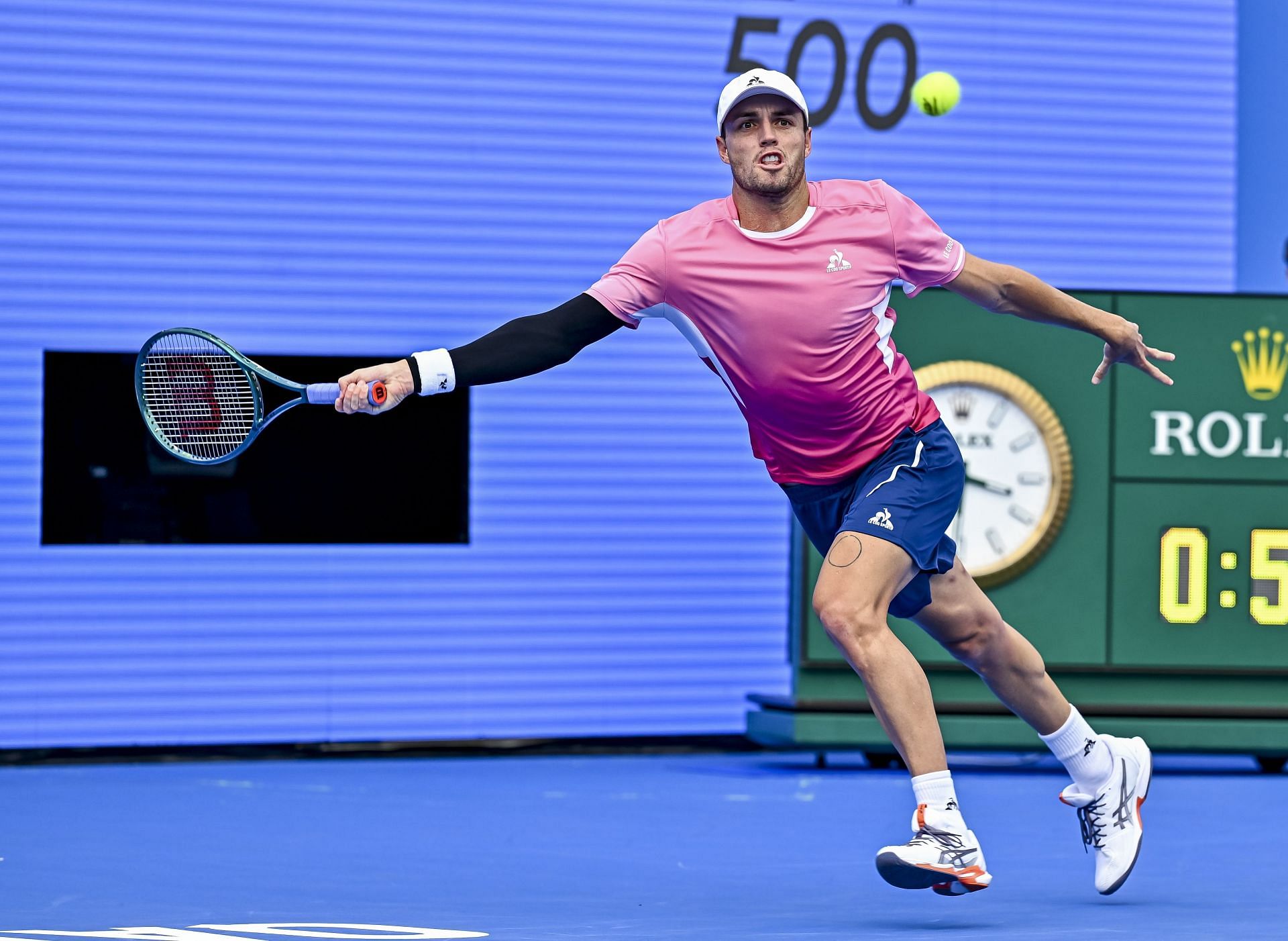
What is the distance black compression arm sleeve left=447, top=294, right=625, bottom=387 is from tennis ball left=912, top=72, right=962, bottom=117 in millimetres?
4884

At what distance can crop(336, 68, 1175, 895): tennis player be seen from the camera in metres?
4.30

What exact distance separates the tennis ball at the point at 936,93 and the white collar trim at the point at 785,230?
182 inches

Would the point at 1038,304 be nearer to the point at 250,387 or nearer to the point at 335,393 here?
the point at 335,393

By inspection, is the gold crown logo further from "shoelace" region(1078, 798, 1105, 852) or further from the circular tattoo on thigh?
the circular tattoo on thigh

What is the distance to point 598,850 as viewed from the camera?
19.0 feet

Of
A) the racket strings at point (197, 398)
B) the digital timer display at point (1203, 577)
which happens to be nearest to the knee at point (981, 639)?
the racket strings at point (197, 398)

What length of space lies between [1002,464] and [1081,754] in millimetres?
3185

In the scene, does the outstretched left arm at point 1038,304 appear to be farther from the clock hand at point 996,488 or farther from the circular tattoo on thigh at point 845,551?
the clock hand at point 996,488

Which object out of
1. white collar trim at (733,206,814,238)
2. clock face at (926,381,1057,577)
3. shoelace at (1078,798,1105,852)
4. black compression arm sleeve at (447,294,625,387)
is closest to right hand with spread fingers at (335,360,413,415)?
black compression arm sleeve at (447,294,625,387)

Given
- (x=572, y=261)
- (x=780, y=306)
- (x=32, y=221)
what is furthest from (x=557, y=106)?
(x=780, y=306)

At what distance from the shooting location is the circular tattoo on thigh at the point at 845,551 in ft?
14.4

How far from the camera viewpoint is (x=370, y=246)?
9.09 meters

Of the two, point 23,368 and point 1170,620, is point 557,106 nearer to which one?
point 23,368

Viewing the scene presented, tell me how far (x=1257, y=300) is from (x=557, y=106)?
3.43m
